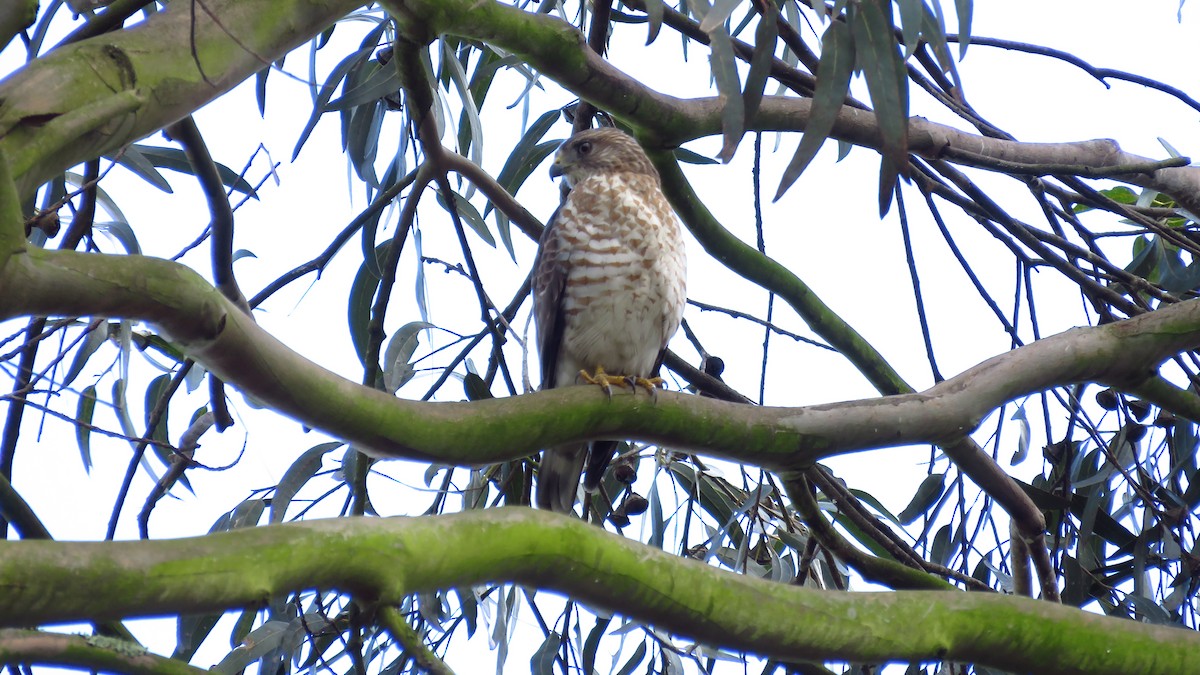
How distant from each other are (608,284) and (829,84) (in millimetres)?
1760

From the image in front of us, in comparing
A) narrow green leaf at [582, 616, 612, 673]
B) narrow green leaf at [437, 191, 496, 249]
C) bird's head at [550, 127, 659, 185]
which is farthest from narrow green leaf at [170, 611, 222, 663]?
bird's head at [550, 127, 659, 185]

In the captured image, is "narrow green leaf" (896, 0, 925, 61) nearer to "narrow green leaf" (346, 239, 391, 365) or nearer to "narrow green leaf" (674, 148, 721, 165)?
"narrow green leaf" (674, 148, 721, 165)

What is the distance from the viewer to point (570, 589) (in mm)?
1709

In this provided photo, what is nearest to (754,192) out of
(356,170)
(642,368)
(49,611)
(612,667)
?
(642,368)

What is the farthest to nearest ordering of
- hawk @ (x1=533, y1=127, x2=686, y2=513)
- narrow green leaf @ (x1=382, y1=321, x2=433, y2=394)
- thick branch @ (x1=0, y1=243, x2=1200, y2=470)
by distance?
hawk @ (x1=533, y1=127, x2=686, y2=513), narrow green leaf @ (x1=382, y1=321, x2=433, y2=394), thick branch @ (x1=0, y1=243, x2=1200, y2=470)

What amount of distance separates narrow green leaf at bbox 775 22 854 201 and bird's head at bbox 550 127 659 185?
6.68 feet

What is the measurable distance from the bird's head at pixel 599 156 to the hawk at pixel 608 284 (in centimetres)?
19

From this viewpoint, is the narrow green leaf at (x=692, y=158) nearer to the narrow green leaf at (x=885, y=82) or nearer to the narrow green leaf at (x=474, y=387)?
the narrow green leaf at (x=474, y=387)

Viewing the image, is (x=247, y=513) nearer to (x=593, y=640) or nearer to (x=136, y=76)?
(x=593, y=640)

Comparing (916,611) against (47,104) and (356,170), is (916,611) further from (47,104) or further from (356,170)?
(356,170)

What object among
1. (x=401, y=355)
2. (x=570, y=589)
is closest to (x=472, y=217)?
(x=401, y=355)

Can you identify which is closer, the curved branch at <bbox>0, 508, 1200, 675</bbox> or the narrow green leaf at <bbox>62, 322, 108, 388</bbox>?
the curved branch at <bbox>0, 508, 1200, 675</bbox>

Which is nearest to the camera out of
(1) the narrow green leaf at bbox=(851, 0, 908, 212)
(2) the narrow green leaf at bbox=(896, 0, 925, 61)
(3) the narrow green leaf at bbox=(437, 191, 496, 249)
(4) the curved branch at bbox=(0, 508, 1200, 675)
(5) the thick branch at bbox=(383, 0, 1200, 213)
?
(4) the curved branch at bbox=(0, 508, 1200, 675)

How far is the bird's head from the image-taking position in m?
3.94
